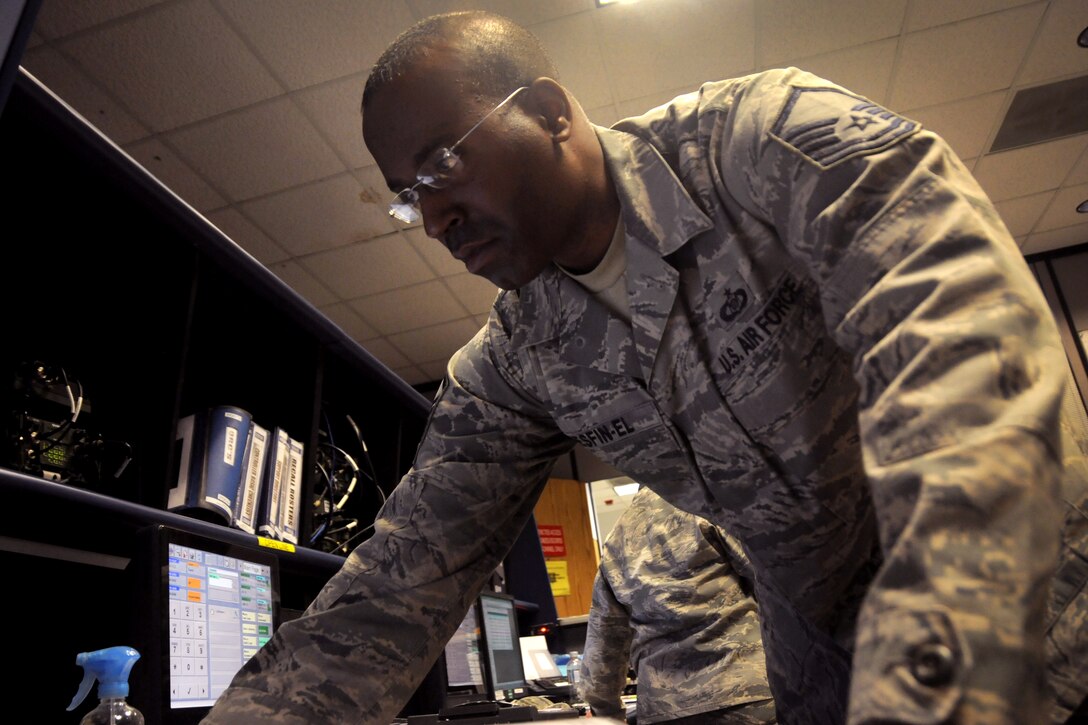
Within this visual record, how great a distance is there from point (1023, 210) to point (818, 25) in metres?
2.17

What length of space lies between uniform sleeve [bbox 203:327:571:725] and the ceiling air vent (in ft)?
10.9

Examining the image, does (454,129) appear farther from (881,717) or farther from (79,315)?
(79,315)

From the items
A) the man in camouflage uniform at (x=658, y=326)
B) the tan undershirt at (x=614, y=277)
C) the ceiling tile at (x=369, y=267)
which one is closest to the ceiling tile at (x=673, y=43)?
the ceiling tile at (x=369, y=267)

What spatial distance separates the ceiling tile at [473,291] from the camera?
425 cm

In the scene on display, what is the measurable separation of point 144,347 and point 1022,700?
1417 mm

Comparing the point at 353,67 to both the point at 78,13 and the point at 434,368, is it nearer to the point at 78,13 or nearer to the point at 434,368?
the point at 78,13

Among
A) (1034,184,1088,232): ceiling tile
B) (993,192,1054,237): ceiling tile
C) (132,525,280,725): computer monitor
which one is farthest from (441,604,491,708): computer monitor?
(1034,184,1088,232): ceiling tile

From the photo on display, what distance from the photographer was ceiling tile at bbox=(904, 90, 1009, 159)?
132 inches

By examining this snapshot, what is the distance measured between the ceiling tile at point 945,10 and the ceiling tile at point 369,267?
234cm

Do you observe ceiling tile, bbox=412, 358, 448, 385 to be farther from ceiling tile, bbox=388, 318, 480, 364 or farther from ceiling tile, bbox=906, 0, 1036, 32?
ceiling tile, bbox=906, 0, 1036, 32

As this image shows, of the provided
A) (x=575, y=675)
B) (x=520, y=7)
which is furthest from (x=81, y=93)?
(x=575, y=675)

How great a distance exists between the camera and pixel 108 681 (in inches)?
39.4

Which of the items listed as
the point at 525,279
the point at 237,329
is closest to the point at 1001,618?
the point at 525,279

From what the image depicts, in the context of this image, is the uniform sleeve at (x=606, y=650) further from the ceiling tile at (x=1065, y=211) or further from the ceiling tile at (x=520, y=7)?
the ceiling tile at (x=1065, y=211)
